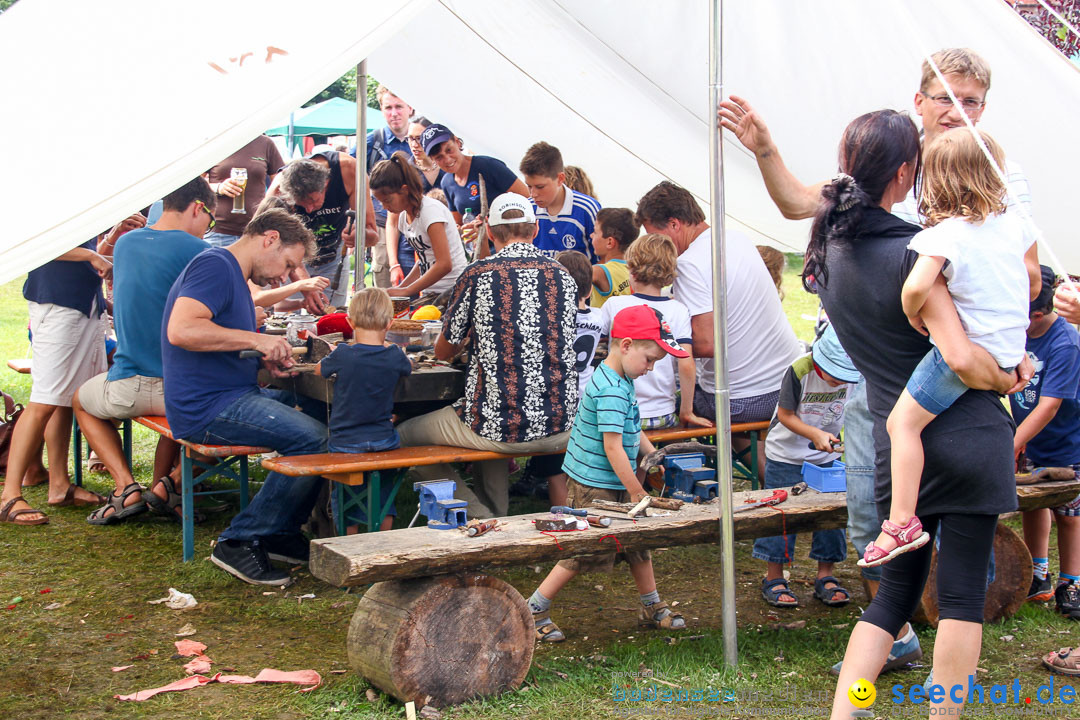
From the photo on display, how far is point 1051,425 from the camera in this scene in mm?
4453

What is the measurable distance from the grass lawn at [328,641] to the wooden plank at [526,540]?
44cm

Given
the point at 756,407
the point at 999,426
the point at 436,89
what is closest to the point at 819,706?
the point at 999,426

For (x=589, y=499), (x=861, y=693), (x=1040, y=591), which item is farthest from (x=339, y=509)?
(x=1040, y=591)

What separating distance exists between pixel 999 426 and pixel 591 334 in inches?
105

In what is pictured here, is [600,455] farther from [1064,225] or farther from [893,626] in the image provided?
[1064,225]

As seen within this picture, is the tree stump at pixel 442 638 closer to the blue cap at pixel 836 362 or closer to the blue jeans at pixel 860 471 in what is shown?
the blue jeans at pixel 860 471

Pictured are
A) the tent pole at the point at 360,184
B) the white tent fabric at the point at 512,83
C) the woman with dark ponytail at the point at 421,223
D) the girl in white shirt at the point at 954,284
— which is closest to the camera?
the girl in white shirt at the point at 954,284

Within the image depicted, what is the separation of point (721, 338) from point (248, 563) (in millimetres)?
2495

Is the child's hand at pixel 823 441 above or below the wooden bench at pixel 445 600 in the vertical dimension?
above

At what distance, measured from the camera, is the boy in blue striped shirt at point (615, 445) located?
4012 millimetres

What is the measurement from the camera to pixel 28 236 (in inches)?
110

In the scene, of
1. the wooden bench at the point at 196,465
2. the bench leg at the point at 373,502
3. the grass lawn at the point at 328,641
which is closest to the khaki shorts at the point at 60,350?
the grass lawn at the point at 328,641

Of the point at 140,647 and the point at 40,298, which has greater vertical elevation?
the point at 40,298

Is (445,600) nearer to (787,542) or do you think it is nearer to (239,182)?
(787,542)
